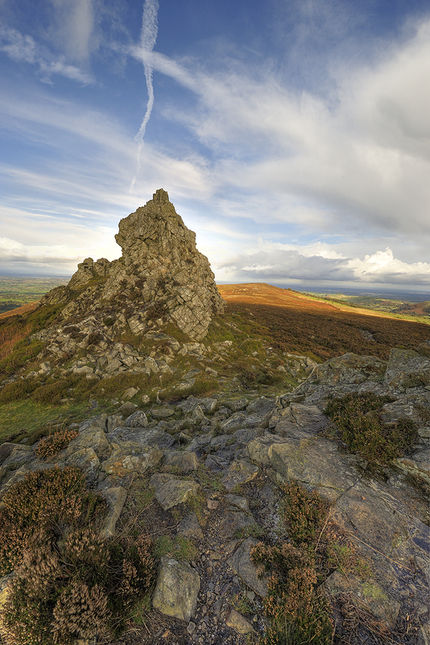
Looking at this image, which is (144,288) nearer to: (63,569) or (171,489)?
(171,489)

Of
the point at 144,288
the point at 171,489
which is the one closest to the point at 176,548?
the point at 171,489

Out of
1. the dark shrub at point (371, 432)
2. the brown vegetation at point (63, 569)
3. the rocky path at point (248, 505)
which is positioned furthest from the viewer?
the dark shrub at point (371, 432)

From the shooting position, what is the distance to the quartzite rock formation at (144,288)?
26.6 metres

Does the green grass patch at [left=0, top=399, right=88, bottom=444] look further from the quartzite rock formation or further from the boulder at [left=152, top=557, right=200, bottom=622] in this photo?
the boulder at [left=152, top=557, right=200, bottom=622]

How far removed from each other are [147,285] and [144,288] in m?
0.56

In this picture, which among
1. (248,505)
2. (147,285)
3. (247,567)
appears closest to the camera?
(247,567)

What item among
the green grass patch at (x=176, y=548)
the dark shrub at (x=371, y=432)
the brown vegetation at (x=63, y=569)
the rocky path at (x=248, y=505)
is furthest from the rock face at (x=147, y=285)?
the green grass patch at (x=176, y=548)

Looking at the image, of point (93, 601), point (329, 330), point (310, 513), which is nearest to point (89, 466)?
point (93, 601)

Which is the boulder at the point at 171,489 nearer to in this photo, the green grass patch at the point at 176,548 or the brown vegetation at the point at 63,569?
the green grass patch at the point at 176,548

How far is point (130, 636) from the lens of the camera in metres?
4.30

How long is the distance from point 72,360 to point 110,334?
4291 mm

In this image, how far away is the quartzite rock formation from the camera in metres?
26.6

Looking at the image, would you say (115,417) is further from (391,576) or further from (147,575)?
(391,576)

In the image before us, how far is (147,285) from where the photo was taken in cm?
3089
